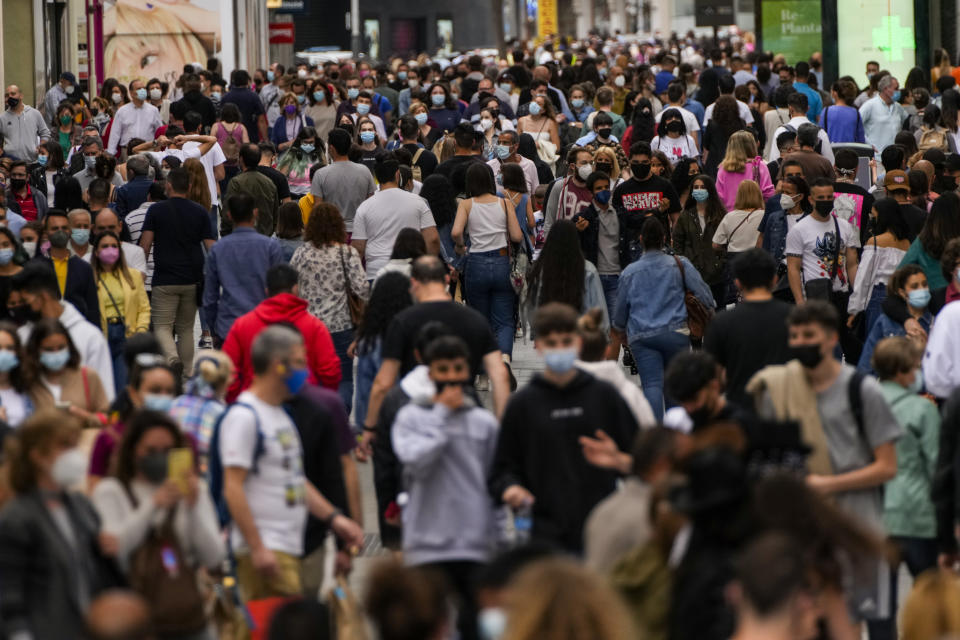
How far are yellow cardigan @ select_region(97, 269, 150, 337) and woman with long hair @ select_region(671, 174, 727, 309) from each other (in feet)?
13.3

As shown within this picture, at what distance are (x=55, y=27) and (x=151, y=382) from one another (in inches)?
1126

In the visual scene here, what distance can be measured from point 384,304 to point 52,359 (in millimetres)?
1972

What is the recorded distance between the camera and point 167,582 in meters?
5.89

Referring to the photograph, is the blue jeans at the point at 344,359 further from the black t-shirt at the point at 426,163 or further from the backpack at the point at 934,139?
the backpack at the point at 934,139

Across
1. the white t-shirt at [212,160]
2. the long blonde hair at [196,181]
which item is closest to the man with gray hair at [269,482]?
the long blonde hair at [196,181]

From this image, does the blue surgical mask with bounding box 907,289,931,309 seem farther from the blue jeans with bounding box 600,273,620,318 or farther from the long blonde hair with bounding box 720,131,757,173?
the long blonde hair with bounding box 720,131,757,173

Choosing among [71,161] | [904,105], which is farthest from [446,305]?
[904,105]

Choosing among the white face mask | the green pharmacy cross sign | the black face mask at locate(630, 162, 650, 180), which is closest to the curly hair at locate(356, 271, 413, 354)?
the white face mask

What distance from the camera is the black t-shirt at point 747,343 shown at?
317 inches

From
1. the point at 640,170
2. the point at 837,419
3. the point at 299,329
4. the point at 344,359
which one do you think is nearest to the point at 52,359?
the point at 299,329

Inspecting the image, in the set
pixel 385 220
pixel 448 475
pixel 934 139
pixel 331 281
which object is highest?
pixel 934 139

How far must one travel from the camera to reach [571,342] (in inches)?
276

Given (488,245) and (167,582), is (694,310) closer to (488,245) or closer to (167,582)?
(488,245)

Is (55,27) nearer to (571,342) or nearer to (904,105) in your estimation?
(904,105)
